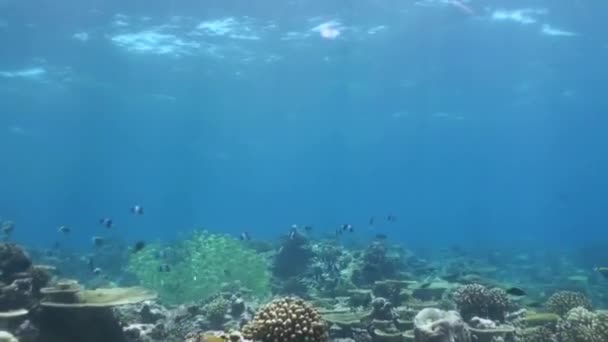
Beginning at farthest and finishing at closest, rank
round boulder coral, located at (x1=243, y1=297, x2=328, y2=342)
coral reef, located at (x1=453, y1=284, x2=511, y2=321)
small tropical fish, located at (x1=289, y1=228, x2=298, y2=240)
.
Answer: small tropical fish, located at (x1=289, y1=228, x2=298, y2=240) < coral reef, located at (x1=453, y1=284, x2=511, y2=321) < round boulder coral, located at (x1=243, y1=297, x2=328, y2=342)

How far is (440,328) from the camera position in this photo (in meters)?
8.70

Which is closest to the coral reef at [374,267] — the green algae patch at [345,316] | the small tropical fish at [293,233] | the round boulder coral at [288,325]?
the small tropical fish at [293,233]

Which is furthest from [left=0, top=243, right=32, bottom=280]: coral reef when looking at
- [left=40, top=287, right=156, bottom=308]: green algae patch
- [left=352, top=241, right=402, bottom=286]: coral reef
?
[left=352, top=241, right=402, bottom=286]: coral reef

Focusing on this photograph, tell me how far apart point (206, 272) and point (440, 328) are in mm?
12481

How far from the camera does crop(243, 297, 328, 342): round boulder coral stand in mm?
6965

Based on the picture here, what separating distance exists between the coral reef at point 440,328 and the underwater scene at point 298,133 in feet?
0.11

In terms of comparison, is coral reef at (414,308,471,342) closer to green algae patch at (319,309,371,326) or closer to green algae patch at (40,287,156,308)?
green algae patch at (319,309,371,326)

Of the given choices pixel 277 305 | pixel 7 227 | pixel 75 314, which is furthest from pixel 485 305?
pixel 7 227

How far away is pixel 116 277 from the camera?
31453mm

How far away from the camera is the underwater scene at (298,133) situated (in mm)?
10844

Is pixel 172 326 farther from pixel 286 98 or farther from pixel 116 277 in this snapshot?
pixel 286 98

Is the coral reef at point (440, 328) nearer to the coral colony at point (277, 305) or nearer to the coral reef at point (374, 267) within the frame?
the coral colony at point (277, 305)

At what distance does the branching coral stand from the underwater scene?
8 centimetres

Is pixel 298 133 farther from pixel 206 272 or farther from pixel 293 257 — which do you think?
pixel 206 272
